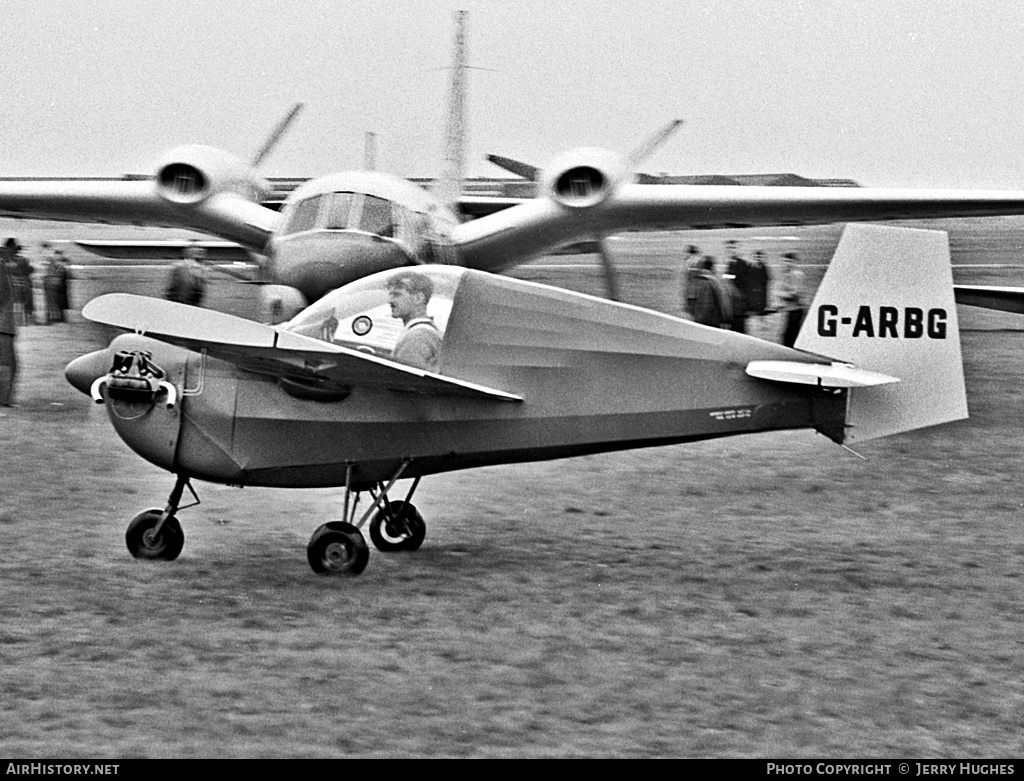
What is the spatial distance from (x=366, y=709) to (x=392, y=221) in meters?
10.7

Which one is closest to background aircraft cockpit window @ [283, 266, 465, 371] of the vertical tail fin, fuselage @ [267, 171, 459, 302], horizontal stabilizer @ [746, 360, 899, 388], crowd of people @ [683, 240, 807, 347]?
horizontal stabilizer @ [746, 360, 899, 388]

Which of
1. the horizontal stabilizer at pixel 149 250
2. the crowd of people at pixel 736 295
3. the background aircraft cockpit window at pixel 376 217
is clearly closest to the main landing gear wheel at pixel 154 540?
the background aircraft cockpit window at pixel 376 217

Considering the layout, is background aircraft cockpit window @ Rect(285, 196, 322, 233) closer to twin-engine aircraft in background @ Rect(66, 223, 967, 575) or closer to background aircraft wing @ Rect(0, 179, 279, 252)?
background aircraft wing @ Rect(0, 179, 279, 252)

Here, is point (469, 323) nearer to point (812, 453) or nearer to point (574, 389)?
point (574, 389)

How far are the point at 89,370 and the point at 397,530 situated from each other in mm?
1969

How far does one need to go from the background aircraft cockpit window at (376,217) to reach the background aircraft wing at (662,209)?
9.21 ft

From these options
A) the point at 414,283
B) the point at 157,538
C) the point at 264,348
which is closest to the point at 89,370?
the point at 157,538

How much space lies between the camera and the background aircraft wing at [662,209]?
19.3 metres

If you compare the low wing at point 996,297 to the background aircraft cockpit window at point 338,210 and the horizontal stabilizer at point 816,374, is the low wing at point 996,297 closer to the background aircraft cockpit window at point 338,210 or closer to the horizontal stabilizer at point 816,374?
the background aircraft cockpit window at point 338,210

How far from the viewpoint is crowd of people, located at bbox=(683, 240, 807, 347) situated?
18547 mm

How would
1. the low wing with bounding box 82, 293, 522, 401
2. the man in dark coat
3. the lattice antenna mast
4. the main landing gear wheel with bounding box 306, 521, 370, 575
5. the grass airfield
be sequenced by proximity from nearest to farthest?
1. the grass airfield
2. the low wing with bounding box 82, 293, 522, 401
3. the main landing gear wheel with bounding box 306, 521, 370, 575
4. the man in dark coat
5. the lattice antenna mast

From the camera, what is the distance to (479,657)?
21.1 feet

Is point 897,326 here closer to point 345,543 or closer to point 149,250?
point 345,543
